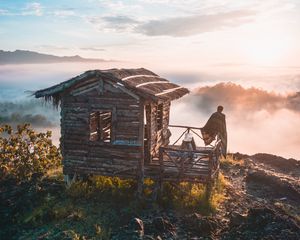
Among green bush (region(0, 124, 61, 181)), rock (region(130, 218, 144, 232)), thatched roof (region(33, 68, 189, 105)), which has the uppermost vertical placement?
thatched roof (region(33, 68, 189, 105))

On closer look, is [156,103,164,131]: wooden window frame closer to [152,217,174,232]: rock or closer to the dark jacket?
the dark jacket

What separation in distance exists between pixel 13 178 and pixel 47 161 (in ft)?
7.09

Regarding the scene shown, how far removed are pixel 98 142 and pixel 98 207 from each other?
2.82 m

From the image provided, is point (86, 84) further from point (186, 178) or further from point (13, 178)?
point (13, 178)

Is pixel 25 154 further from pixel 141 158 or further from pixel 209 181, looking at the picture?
pixel 209 181

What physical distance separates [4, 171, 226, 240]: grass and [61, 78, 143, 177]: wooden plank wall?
949 mm

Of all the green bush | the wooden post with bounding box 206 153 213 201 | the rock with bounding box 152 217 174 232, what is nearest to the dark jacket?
the wooden post with bounding box 206 153 213 201

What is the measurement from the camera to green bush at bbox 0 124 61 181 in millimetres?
20812

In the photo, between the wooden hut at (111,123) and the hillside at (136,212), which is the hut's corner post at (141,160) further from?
the hillside at (136,212)

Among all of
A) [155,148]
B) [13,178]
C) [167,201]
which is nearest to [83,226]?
[167,201]

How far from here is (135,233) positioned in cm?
1327

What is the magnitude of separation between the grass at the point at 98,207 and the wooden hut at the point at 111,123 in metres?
0.86

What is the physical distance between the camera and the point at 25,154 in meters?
21.4

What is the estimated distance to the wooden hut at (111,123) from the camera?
54.6 ft
